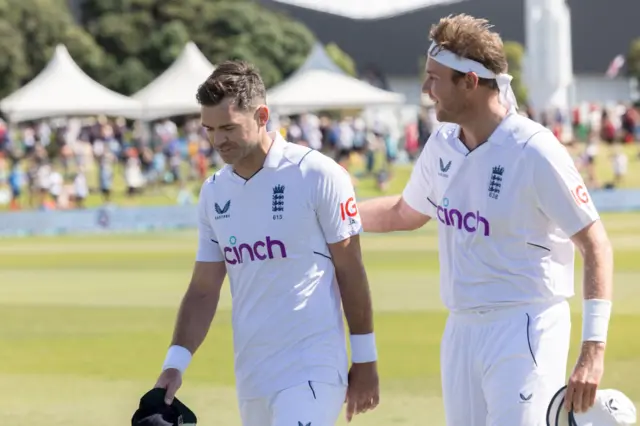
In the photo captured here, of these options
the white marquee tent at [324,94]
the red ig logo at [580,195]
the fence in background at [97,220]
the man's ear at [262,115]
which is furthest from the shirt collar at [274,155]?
the white marquee tent at [324,94]

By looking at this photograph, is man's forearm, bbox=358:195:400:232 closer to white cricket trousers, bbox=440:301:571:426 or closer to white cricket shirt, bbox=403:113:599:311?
white cricket shirt, bbox=403:113:599:311

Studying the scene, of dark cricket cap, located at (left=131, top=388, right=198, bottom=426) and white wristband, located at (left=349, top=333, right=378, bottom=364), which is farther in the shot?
white wristband, located at (left=349, top=333, right=378, bottom=364)

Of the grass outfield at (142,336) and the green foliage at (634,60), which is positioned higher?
the grass outfield at (142,336)

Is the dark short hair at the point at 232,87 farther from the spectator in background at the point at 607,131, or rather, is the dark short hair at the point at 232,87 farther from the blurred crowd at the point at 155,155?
the spectator in background at the point at 607,131

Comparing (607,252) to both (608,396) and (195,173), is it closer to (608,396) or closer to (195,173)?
(608,396)

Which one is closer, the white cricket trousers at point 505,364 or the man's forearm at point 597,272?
the man's forearm at point 597,272

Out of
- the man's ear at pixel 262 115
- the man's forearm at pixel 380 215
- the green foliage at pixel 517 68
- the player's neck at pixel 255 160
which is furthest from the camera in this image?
the green foliage at pixel 517 68

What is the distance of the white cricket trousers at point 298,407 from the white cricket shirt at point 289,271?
32 millimetres

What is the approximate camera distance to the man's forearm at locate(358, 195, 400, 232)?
18.5 feet

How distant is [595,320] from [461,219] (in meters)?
0.66

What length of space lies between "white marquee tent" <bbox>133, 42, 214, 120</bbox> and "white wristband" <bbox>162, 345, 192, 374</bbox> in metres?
34.1

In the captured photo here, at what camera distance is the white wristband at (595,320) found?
4473 millimetres

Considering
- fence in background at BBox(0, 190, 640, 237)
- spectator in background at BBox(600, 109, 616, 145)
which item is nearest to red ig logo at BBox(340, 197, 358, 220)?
fence in background at BBox(0, 190, 640, 237)

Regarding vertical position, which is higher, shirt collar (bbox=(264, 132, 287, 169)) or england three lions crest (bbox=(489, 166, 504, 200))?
shirt collar (bbox=(264, 132, 287, 169))
